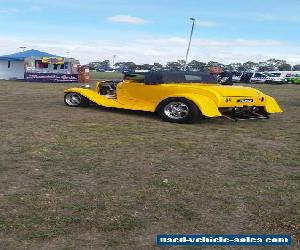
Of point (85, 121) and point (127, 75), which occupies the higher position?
point (127, 75)

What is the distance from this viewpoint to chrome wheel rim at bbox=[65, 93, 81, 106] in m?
13.3

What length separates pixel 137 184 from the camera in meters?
5.30

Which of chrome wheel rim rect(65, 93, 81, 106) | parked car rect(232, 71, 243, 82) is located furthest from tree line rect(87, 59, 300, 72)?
chrome wheel rim rect(65, 93, 81, 106)

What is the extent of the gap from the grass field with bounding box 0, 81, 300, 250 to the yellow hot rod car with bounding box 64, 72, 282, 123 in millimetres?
1162

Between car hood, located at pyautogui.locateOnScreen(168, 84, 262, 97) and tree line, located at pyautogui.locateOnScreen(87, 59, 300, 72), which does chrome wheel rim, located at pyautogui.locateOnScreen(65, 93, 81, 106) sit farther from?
tree line, located at pyautogui.locateOnScreen(87, 59, 300, 72)

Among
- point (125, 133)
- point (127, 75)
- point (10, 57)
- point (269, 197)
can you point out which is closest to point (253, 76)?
point (10, 57)

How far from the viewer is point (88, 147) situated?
728 centimetres

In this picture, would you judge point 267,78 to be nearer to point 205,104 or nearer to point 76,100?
point 76,100

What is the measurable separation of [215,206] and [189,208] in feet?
1.00

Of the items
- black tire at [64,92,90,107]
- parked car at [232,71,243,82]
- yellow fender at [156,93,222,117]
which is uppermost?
yellow fender at [156,93,222,117]

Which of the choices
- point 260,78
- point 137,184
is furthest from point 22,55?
point 137,184

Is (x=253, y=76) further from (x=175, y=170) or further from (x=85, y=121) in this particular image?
(x=175, y=170)

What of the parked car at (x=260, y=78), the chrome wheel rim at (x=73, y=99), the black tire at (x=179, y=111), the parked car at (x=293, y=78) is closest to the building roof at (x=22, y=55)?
the parked car at (x=260, y=78)

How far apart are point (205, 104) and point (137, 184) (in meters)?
5.29
